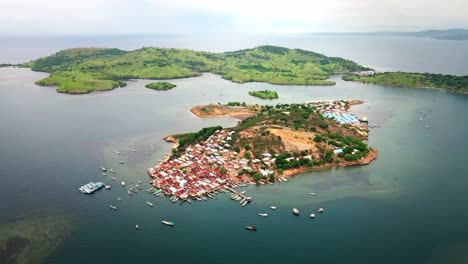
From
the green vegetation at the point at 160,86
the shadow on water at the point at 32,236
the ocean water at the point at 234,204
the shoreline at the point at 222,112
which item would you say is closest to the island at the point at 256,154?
the ocean water at the point at 234,204

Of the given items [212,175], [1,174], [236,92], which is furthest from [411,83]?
[1,174]

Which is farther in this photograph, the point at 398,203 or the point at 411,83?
the point at 411,83

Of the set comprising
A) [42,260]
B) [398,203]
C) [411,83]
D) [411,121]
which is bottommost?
[42,260]

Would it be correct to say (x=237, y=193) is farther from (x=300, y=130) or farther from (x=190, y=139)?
(x=300, y=130)

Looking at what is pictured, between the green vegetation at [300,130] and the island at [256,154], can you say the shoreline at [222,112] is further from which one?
the island at [256,154]

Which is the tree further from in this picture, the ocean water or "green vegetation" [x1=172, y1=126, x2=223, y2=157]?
"green vegetation" [x1=172, y1=126, x2=223, y2=157]

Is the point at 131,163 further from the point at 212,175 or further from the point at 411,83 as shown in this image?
the point at 411,83

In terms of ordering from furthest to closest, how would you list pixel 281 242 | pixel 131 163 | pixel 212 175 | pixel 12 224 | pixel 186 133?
1. pixel 186 133
2. pixel 131 163
3. pixel 212 175
4. pixel 12 224
5. pixel 281 242
